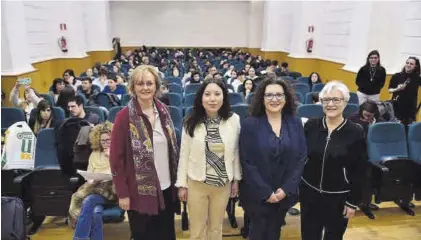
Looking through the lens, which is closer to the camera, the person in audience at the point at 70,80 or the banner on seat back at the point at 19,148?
the banner on seat back at the point at 19,148

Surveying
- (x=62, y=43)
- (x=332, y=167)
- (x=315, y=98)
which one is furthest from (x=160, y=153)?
(x=62, y=43)

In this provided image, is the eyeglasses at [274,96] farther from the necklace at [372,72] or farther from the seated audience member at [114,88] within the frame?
the seated audience member at [114,88]

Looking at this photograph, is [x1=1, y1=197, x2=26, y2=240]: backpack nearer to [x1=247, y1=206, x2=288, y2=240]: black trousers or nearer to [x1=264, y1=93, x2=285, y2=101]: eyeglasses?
[x1=247, y1=206, x2=288, y2=240]: black trousers

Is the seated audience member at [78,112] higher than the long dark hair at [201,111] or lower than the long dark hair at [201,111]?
lower

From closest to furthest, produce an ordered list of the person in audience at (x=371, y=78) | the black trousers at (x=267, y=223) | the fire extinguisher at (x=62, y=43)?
1. the black trousers at (x=267, y=223)
2. the person in audience at (x=371, y=78)
3. the fire extinguisher at (x=62, y=43)

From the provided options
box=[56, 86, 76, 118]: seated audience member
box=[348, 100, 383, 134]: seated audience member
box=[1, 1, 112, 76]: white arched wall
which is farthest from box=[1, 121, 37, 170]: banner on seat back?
box=[1, 1, 112, 76]: white arched wall

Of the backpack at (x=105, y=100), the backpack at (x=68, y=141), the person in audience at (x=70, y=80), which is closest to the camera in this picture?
the backpack at (x=68, y=141)

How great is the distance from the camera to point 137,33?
1908cm

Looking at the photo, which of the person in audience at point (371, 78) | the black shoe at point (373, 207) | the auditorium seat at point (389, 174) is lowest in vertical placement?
the black shoe at point (373, 207)

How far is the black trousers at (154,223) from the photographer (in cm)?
227

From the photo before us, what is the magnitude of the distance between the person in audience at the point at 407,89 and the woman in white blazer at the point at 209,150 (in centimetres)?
414

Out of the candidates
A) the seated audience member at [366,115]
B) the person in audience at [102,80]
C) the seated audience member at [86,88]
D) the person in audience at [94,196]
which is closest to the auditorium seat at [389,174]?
the seated audience member at [366,115]

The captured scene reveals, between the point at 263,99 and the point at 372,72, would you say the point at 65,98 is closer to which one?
the point at 263,99

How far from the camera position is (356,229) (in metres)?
3.37
